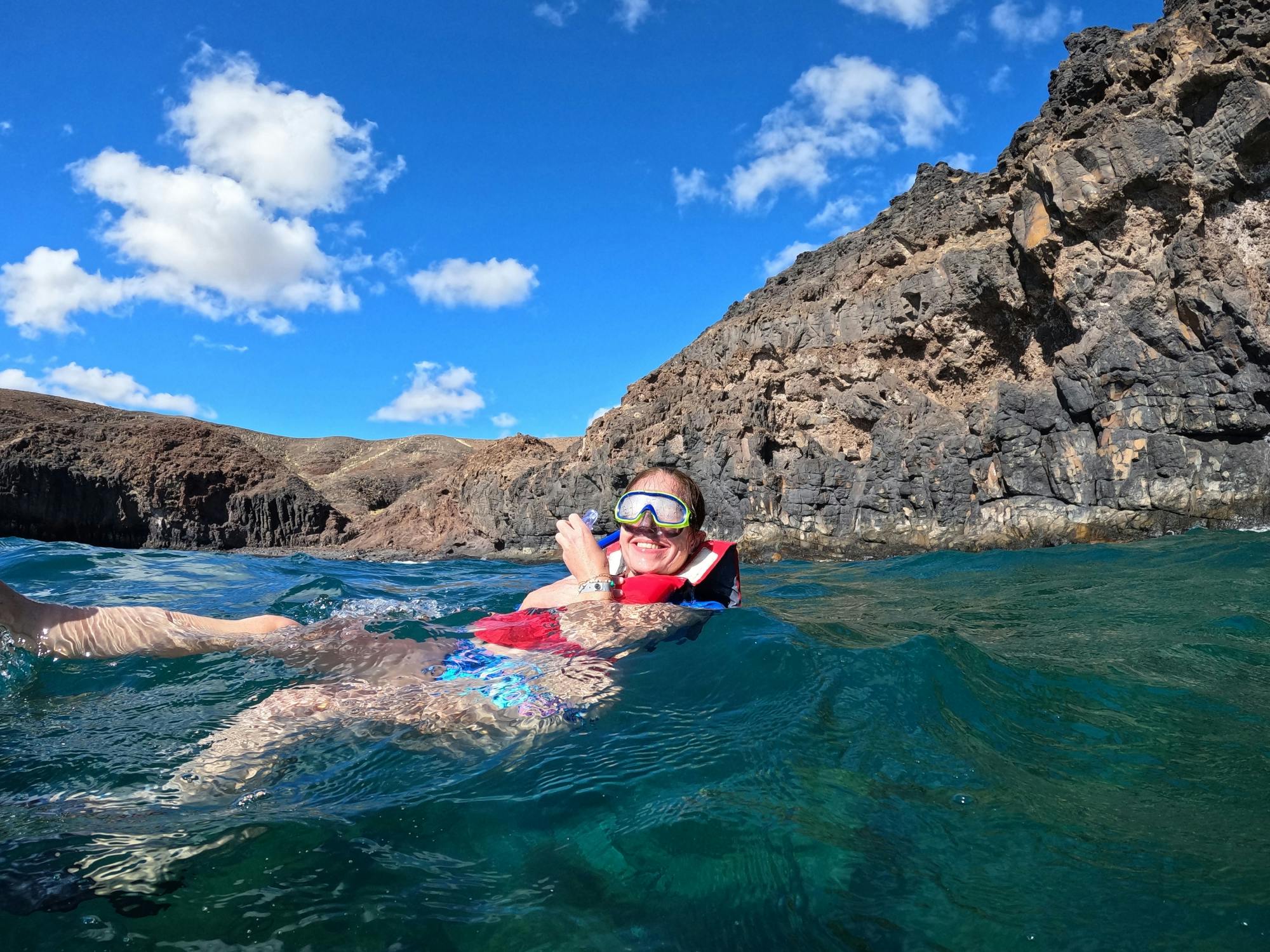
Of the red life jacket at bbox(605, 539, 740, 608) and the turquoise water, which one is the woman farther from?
the turquoise water

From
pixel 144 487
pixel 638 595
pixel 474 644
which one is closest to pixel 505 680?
pixel 474 644

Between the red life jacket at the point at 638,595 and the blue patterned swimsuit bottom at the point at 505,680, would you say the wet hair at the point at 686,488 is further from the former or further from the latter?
the blue patterned swimsuit bottom at the point at 505,680

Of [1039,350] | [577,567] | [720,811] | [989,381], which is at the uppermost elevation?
[1039,350]

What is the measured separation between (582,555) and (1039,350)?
14501 mm

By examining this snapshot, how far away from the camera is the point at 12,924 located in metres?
1.40

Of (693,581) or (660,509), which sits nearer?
(660,509)

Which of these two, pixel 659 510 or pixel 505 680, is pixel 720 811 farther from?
pixel 659 510

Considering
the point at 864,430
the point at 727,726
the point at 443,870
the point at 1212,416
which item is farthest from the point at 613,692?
the point at 864,430

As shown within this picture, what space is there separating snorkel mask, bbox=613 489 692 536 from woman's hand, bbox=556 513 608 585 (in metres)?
0.21

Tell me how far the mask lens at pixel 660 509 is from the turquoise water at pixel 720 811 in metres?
0.56

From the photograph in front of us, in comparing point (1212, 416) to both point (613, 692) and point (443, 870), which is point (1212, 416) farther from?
point (443, 870)

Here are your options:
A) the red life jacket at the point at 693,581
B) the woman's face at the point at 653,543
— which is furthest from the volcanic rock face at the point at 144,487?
the woman's face at the point at 653,543

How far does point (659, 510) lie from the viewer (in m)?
3.50

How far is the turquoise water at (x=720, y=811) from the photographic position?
1492 mm
